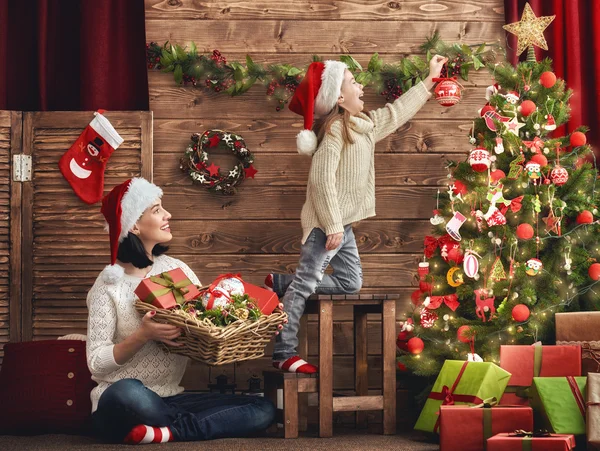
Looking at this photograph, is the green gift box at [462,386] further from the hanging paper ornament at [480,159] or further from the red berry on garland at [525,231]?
the hanging paper ornament at [480,159]

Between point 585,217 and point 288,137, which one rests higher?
point 288,137

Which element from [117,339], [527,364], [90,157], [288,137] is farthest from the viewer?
[288,137]

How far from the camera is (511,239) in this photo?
3.27 meters

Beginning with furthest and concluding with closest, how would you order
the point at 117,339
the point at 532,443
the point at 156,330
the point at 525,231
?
the point at 525,231 < the point at 117,339 < the point at 156,330 < the point at 532,443

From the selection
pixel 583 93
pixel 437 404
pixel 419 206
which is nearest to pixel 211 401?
pixel 437 404

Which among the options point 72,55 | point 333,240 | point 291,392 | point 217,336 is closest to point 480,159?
point 333,240

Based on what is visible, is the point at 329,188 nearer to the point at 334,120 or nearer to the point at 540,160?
the point at 334,120

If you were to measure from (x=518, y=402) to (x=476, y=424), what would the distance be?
388 mm

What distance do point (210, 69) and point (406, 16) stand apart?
968mm

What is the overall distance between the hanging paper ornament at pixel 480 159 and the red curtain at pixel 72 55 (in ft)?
5.66

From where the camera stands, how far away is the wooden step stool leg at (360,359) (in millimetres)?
3424

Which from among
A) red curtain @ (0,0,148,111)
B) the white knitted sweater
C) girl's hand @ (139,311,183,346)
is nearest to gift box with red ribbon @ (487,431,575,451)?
girl's hand @ (139,311,183,346)

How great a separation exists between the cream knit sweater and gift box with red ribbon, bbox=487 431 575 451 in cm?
115

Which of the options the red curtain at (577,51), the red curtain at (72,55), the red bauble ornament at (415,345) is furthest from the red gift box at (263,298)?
the red curtain at (577,51)
